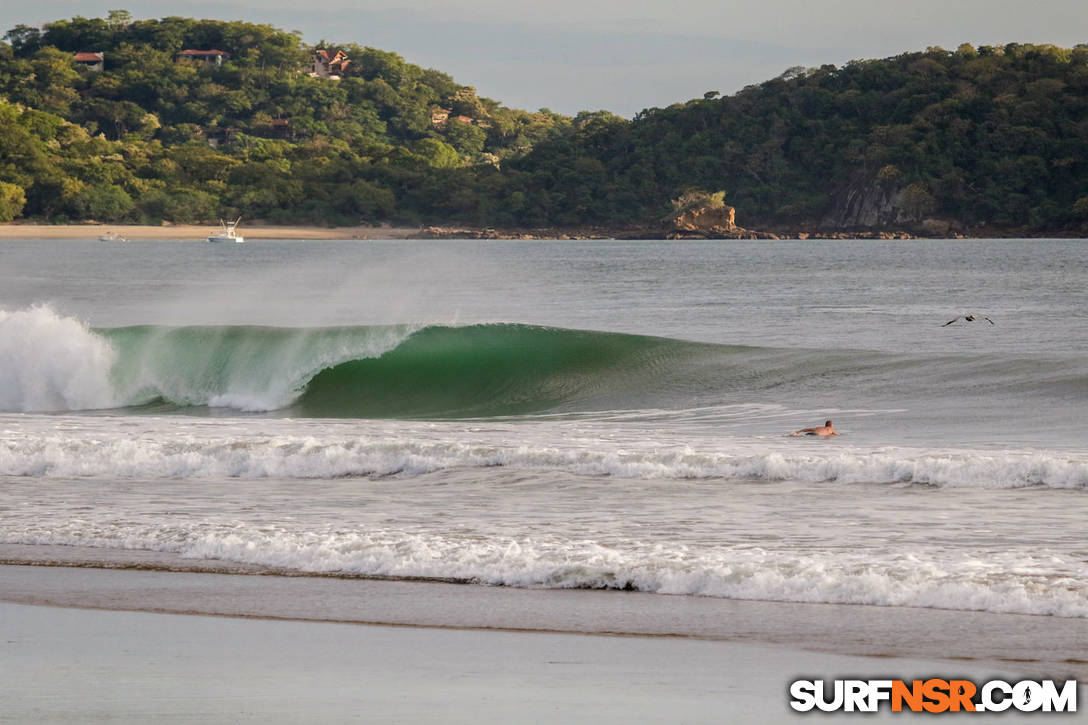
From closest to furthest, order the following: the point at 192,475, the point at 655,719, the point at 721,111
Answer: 1. the point at 655,719
2. the point at 192,475
3. the point at 721,111

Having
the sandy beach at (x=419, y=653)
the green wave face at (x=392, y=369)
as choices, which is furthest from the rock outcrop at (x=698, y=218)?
the sandy beach at (x=419, y=653)

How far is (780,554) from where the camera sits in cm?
745

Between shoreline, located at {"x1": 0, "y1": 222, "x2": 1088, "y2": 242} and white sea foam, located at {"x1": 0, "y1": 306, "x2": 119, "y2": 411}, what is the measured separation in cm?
12199

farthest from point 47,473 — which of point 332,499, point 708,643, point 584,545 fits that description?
point 708,643

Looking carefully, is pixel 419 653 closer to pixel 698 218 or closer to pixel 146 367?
pixel 146 367

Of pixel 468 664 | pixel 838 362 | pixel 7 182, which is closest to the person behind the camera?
pixel 468 664

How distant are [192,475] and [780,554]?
5645 millimetres

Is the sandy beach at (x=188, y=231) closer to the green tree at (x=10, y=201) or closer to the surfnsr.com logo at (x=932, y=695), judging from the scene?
the green tree at (x=10, y=201)

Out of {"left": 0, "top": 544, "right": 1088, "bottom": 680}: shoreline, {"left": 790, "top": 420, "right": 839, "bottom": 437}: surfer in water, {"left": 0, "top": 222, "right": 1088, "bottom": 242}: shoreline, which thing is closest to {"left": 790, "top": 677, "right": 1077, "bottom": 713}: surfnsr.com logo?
{"left": 0, "top": 544, "right": 1088, "bottom": 680}: shoreline

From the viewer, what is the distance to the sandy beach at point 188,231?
135 metres

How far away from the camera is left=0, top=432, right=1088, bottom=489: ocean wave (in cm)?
1020

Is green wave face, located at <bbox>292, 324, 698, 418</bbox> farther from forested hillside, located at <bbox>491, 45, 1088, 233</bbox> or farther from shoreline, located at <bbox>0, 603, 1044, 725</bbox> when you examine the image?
forested hillside, located at <bbox>491, 45, 1088, 233</bbox>

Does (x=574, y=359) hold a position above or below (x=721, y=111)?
below

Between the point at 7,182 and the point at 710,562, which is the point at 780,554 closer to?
the point at 710,562
